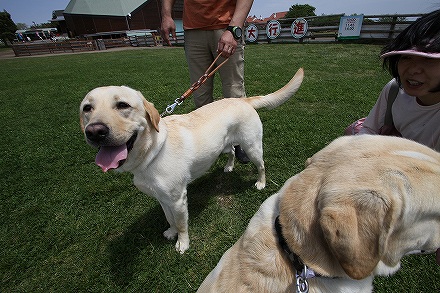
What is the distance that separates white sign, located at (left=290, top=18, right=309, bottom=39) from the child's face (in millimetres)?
18885

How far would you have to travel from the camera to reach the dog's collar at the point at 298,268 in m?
0.98

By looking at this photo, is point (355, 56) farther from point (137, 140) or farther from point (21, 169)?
point (21, 169)

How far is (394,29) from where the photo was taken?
14312 millimetres

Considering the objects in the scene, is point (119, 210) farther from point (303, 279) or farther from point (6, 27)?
point (6, 27)

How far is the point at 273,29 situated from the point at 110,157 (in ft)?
70.1

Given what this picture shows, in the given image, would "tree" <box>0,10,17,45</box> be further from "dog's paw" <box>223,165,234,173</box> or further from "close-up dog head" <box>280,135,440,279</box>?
"close-up dog head" <box>280,135,440,279</box>

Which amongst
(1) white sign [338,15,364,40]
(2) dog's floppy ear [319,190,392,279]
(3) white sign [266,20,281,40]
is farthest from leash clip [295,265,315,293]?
(3) white sign [266,20,281,40]

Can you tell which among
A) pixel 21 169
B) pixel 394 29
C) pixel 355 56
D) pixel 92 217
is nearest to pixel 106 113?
pixel 92 217

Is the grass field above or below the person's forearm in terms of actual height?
below

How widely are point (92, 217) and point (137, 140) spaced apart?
164 cm

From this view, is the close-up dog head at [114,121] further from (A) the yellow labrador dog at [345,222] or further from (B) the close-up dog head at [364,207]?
(B) the close-up dog head at [364,207]

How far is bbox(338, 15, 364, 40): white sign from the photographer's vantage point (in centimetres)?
1523

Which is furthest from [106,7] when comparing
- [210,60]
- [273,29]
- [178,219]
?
[178,219]

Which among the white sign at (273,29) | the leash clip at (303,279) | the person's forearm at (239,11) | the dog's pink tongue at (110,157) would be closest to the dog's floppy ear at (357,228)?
the leash clip at (303,279)
